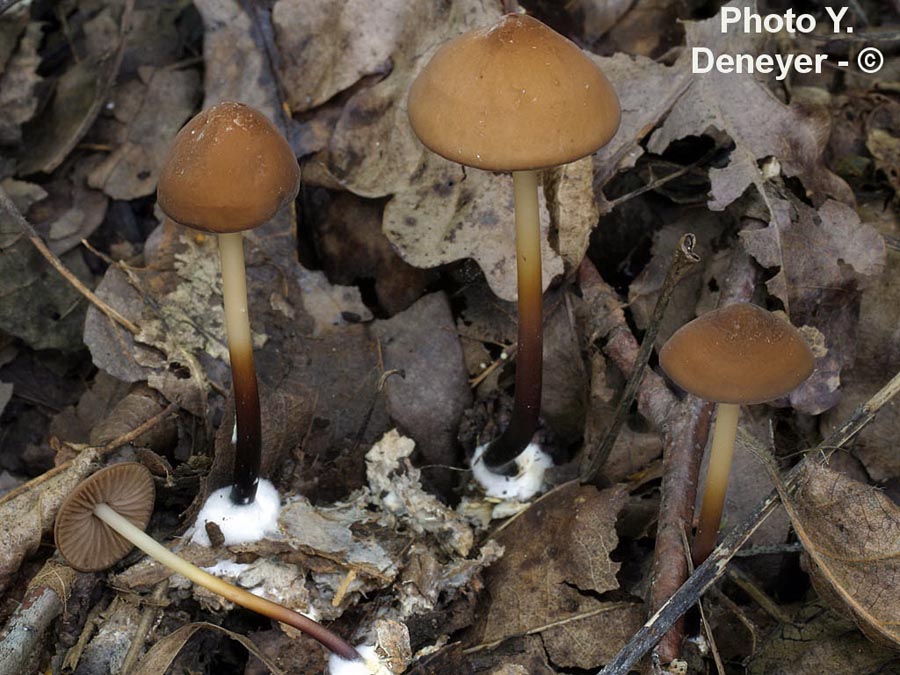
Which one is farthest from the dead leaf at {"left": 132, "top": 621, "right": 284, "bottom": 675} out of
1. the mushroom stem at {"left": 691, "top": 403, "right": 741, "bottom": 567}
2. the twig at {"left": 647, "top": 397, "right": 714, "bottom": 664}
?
the mushroom stem at {"left": 691, "top": 403, "right": 741, "bottom": 567}

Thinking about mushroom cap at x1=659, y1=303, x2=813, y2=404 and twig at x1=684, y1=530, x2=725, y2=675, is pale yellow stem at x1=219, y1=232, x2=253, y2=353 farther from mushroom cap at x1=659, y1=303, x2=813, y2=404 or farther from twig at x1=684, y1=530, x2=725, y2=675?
twig at x1=684, y1=530, x2=725, y2=675

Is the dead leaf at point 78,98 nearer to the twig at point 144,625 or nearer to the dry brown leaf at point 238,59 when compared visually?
the dry brown leaf at point 238,59

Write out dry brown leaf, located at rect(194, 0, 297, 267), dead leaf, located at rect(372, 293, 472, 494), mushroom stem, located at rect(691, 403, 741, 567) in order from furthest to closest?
dry brown leaf, located at rect(194, 0, 297, 267)
dead leaf, located at rect(372, 293, 472, 494)
mushroom stem, located at rect(691, 403, 741, 567)

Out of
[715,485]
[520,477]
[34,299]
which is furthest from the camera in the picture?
[34,299]

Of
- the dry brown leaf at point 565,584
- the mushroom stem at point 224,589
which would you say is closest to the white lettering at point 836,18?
the dry brown leaf at point 565,584

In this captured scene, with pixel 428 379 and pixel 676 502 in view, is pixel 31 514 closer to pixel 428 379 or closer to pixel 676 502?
pixel 428 379

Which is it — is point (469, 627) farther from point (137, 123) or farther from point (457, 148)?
point (137, 123)

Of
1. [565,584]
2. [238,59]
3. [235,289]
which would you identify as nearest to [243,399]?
[235,289]
